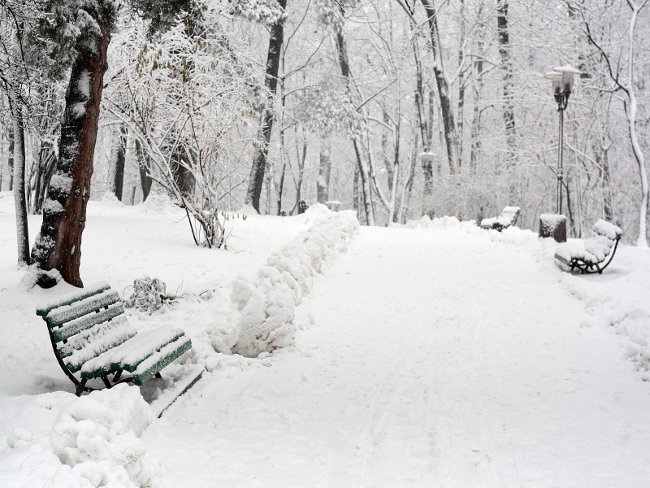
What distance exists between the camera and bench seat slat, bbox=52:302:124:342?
4500 millimetres

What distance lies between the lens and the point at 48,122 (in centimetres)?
1398

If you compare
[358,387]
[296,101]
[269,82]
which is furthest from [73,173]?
[296,101]

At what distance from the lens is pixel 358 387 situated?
5.50 m

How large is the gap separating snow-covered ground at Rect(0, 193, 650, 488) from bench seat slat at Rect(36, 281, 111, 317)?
0.68 m

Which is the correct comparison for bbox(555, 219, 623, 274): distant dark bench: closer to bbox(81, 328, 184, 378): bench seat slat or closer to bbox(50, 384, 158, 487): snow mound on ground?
bbox(81, 328, 184, 378): bench seat slat

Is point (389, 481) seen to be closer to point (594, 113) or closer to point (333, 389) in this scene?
point (333, 389)

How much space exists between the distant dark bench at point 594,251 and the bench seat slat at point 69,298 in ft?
→ 27.7

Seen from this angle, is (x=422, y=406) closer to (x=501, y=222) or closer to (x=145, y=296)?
(x=145, y=296)

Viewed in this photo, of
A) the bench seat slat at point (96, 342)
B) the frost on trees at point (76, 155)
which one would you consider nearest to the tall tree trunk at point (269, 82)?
the frost on trees at point (76, 155)

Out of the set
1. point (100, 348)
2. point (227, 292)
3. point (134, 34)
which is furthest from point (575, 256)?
point (134, 34)

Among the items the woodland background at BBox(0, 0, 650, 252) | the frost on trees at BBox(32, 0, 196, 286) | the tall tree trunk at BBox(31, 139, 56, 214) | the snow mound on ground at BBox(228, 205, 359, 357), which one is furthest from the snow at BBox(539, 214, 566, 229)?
the tall tree trunk at BBox(31, 139, 56, 214)

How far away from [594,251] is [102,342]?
8.87 meters

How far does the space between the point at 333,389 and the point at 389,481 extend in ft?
5.99

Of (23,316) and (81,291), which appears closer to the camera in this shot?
(81,291)
